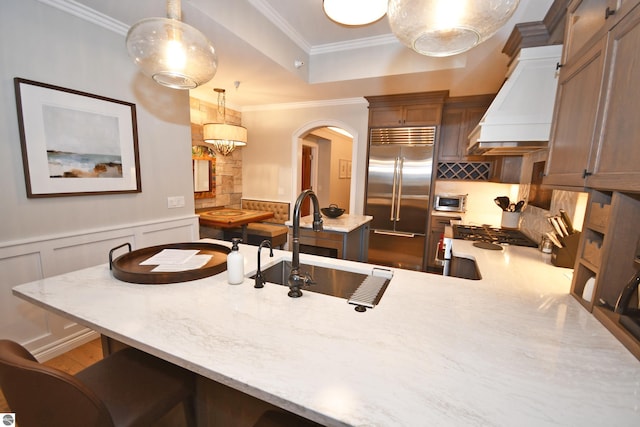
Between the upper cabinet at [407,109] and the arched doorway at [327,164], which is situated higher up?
the upper cabinet at [407,109]

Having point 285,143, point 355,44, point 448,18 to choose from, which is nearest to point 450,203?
point 355,44

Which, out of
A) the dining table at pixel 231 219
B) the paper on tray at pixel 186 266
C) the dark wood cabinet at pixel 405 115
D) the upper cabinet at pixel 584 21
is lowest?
the dining table at pixel 231 219

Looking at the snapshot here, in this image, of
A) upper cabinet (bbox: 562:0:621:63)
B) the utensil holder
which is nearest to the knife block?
upper cabinet (bbox: 562:0:621:63)

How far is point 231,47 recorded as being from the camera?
2.61m

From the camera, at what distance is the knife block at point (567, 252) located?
1670mm

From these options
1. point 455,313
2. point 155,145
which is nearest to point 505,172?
point 455,313

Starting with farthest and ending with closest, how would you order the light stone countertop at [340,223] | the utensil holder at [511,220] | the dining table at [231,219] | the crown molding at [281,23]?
the dining table at [231,219] < the utensil holder at [511,220] < the light stone countertop at [340,223] < the crown molding at [281,23]

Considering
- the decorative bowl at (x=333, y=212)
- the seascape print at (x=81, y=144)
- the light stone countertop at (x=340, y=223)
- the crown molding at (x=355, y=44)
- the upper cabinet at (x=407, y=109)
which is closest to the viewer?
the seascape print at (x=81, y=144)

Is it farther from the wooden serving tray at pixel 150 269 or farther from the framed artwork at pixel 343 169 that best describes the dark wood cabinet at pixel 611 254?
the framed artwork at pixel 343 169

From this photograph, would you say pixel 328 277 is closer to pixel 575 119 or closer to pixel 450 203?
pixel 575 119

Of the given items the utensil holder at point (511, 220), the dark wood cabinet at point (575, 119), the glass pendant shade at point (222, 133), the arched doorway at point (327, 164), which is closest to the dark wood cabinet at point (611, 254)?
the dark wood cabinet at point (575, 119)

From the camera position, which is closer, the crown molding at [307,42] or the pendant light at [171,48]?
the pendant light at [171,48]

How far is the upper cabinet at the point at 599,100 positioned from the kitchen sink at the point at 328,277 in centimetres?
100

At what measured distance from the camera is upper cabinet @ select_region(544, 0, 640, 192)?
927mm
